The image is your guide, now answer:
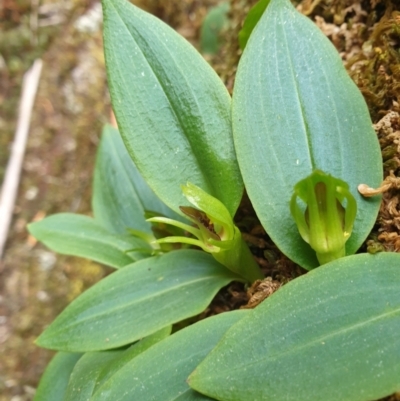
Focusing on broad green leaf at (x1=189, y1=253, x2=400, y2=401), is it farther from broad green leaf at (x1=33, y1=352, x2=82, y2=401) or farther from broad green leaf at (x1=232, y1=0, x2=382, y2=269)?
broad green leaf at (x1=33, y1=352, x2=82, y2=401)

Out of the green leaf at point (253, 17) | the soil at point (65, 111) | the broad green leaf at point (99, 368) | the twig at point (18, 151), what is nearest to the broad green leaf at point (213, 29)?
the soil at point (65, 111)

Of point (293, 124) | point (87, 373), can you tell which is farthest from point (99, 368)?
point (293, 124)

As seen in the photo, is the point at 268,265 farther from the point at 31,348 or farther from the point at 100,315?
the point at 31,348

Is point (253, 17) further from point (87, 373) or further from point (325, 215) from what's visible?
point (87, 373)

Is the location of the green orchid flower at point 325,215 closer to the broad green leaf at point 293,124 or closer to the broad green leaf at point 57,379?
the broad green leaf at point 293,124

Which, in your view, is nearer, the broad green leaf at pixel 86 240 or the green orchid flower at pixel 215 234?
the green orchid flower at pixel 215 234
